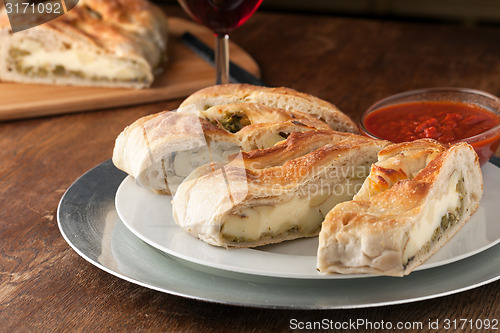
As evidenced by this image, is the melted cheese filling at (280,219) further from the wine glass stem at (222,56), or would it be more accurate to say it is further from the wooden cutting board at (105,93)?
the wooden cutting board at (105,93)

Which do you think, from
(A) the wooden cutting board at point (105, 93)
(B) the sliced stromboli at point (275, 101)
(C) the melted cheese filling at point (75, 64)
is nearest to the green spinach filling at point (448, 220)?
(B) the sliced stromboli at point (275, 101)

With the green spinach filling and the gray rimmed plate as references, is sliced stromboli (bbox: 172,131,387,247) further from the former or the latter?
the green spinach filling

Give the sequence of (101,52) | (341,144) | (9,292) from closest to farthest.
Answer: (9,292)
(341,144)
(101,52)

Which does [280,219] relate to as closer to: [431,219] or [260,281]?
[260,281]

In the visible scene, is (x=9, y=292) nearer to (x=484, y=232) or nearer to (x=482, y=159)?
(x=484, y=232)

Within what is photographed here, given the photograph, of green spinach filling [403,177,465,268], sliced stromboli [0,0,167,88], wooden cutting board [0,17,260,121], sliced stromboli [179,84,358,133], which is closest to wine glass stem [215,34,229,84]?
wooden cutting board [0,17,260,121]

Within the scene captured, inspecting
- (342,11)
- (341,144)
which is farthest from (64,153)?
(342,11)
